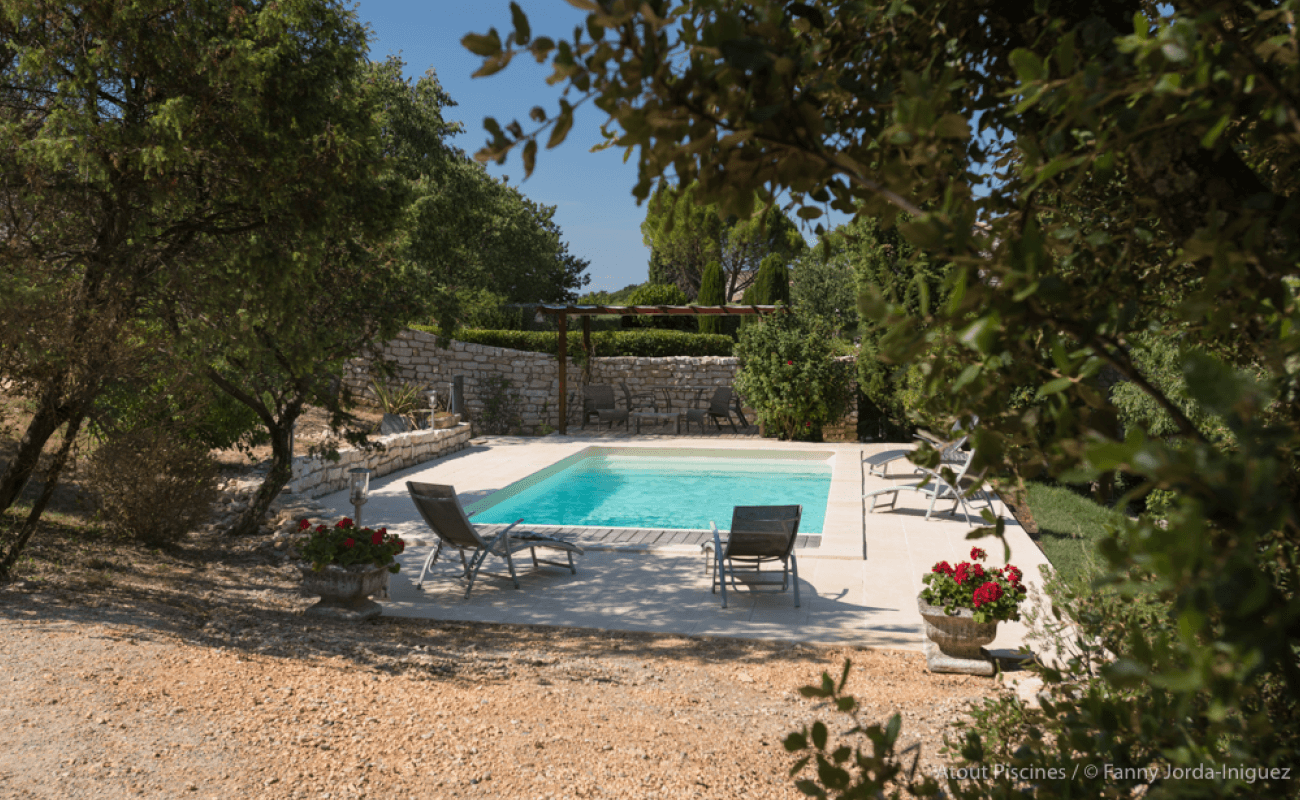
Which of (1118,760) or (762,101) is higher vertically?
(762,101)

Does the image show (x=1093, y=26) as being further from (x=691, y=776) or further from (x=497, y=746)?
(x=497, y=746)

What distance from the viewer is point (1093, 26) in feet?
3.30

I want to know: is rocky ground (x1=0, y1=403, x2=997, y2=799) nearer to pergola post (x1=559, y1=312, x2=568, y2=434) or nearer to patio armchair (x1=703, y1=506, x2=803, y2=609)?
patio armchair (x1=703, y1=506, x2=803, y2=609)

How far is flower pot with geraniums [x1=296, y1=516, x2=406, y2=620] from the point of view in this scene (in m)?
4.92

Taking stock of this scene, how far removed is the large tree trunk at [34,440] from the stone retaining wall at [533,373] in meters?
9.14

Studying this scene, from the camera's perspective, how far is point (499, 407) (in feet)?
49.5

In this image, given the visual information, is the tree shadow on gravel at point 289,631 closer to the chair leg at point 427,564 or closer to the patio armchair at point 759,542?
the chair leg at point 427,564

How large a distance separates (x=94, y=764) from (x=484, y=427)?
12.4m

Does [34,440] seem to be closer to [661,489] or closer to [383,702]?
[383,702]

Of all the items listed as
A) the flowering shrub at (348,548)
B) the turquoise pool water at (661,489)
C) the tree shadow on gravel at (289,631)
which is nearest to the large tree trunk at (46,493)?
the tree shadow on gravel at (289,631)

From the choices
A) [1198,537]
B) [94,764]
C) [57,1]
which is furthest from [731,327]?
[1198,537]

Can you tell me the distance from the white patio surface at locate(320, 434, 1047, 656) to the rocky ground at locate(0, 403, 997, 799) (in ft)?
0.90

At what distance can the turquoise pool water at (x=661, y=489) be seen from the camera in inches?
364

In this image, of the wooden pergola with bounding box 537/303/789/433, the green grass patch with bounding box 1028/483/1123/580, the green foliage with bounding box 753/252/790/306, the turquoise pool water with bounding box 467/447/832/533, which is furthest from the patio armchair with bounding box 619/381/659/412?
the green grass patch with bounding box 1028/483/1123/580
